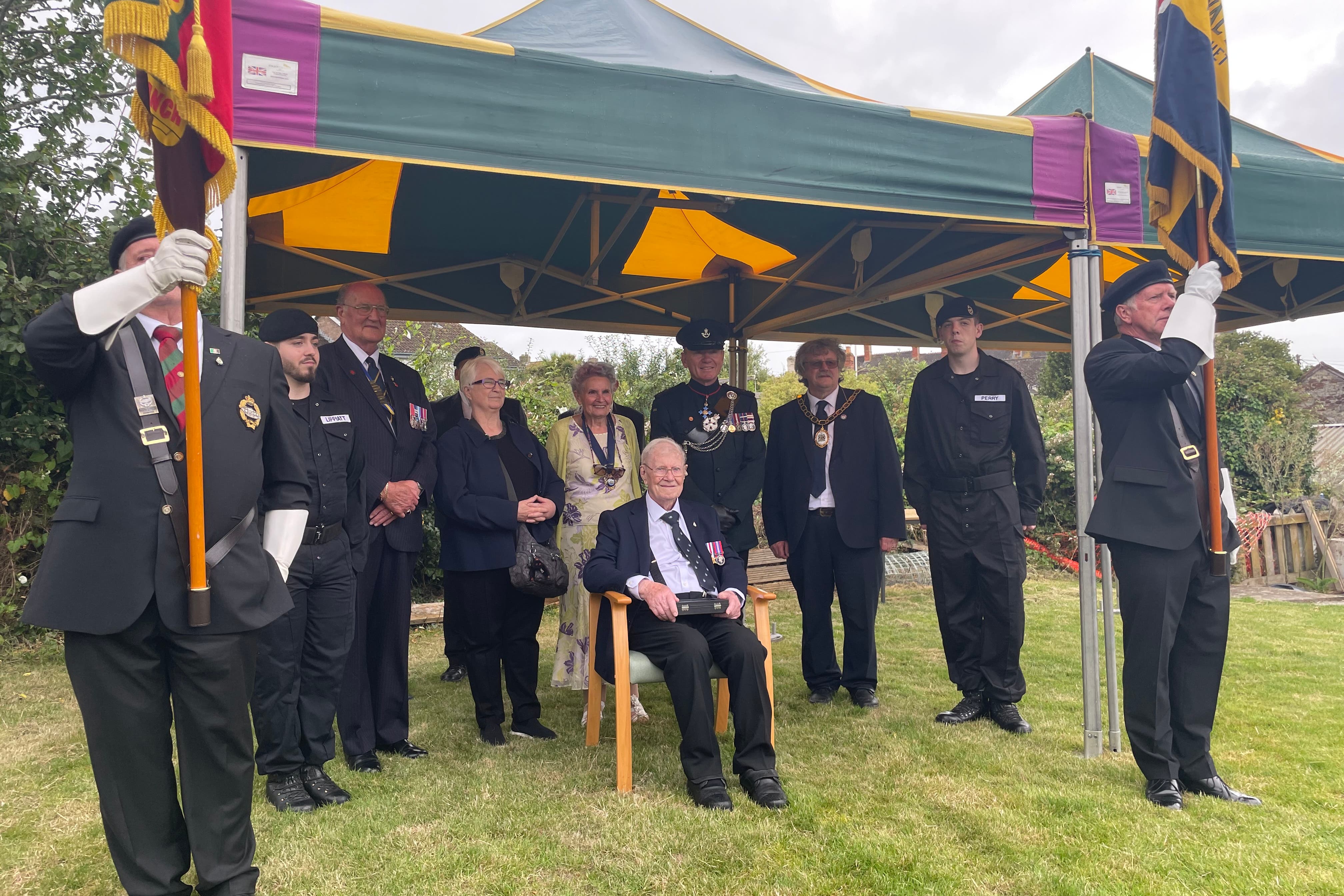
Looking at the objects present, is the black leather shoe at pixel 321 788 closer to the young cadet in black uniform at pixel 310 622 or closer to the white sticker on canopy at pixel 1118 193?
the young cadet in black uniform at pixel 310 622

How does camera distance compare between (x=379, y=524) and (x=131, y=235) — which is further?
(x=379, y=524)

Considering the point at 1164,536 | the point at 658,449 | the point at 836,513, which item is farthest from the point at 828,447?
the point at 1164,536

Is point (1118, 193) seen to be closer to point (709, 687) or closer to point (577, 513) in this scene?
point (709, 687)

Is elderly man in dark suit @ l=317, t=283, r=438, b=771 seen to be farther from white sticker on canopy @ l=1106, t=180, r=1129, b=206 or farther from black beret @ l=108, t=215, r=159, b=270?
white sticker on canopy @ l=1106, t=180, r=1129, b=206

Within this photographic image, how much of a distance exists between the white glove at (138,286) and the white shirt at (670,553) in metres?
2.09

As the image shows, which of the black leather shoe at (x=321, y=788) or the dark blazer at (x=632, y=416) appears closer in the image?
the black leather shoe at (x=321, y=788)

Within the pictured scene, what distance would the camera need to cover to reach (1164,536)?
2980 mm

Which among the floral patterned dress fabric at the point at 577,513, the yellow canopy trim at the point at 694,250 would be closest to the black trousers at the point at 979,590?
the floral patterned dress fabric at the point at 577,513

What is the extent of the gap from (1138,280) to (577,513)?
8.43 ft

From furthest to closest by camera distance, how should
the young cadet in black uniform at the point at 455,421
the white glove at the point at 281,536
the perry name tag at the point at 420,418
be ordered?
the young cadet in black uniform at the point at 455,421
the perry name tag at the point at 420,418
the white glove at the point at 281,536

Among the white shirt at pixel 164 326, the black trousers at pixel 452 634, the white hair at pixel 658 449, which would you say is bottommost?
the black trousers at pixel 452 634

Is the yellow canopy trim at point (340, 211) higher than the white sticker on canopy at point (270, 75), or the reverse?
the yellow canopy trim at point (340, 211)

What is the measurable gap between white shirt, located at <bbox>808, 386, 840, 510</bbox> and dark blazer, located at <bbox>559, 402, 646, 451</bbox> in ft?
2.95

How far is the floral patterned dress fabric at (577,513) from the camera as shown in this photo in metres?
4.09
